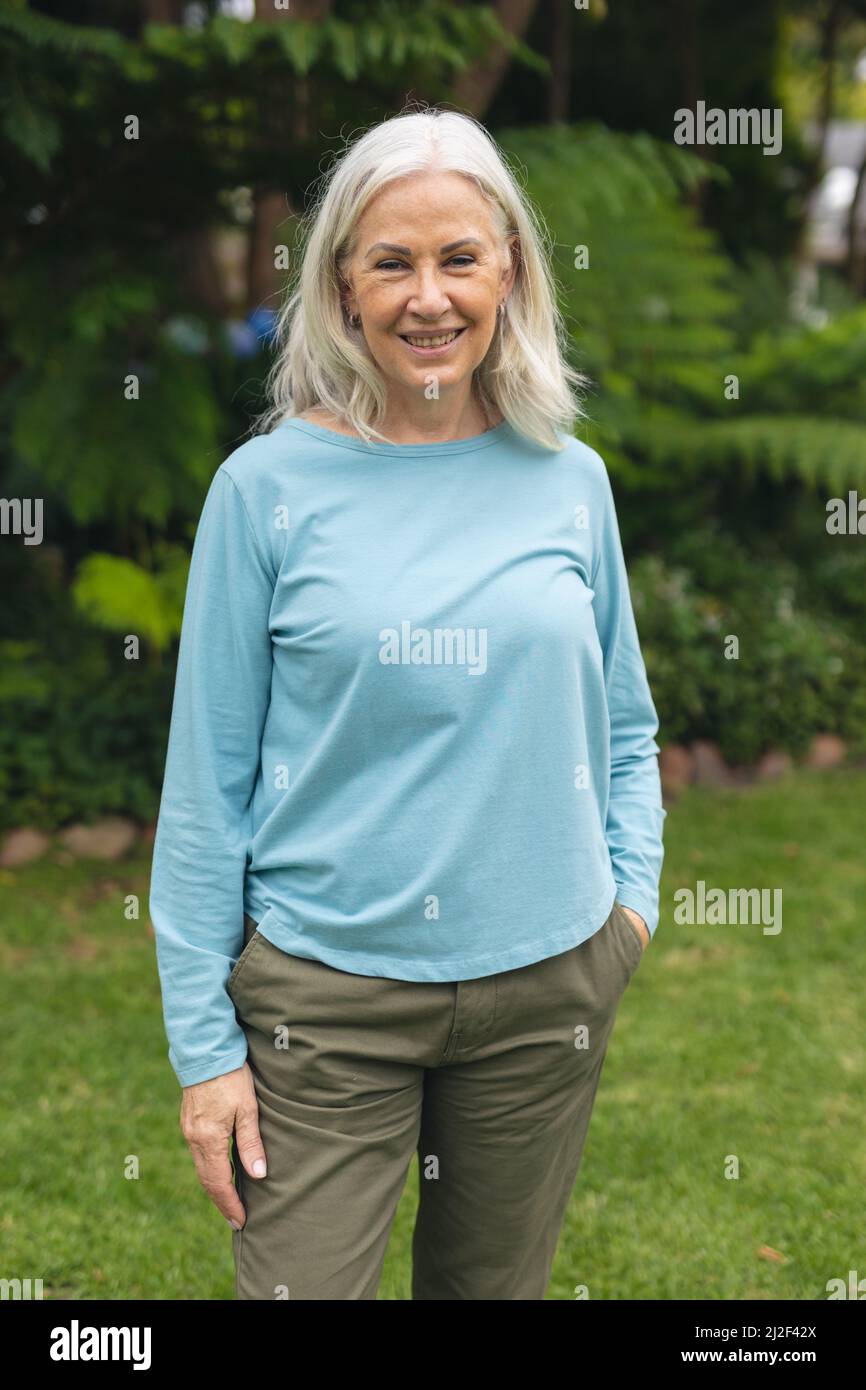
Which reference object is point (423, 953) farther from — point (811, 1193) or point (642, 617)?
point (642, 617)

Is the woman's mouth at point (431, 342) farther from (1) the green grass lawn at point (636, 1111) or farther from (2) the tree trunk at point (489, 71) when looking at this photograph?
(2) the tree trunk at point (489, 71)

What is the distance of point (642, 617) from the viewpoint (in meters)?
6.20

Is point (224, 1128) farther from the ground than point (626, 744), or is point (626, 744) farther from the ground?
point (626, 744)

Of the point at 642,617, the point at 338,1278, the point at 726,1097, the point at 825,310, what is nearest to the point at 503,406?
the point at 338,1278

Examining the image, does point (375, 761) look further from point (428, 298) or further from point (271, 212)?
point (271, 212)

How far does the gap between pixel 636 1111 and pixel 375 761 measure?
2.31 metres

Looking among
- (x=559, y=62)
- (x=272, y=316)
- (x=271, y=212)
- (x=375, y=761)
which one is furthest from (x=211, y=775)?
(x=559, y=62)

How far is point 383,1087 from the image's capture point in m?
1.69

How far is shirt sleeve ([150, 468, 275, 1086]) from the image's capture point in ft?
5.43

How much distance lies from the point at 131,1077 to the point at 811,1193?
187 centimetres

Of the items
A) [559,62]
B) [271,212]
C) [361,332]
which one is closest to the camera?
[361,332]

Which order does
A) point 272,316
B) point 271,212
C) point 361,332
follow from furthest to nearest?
point 271,212 < point 272,316 < point 361,332

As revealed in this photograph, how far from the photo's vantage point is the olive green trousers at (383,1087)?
5.48ft

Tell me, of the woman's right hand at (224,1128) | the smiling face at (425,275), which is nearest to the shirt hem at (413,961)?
the woman's right hand at (224,1128)
